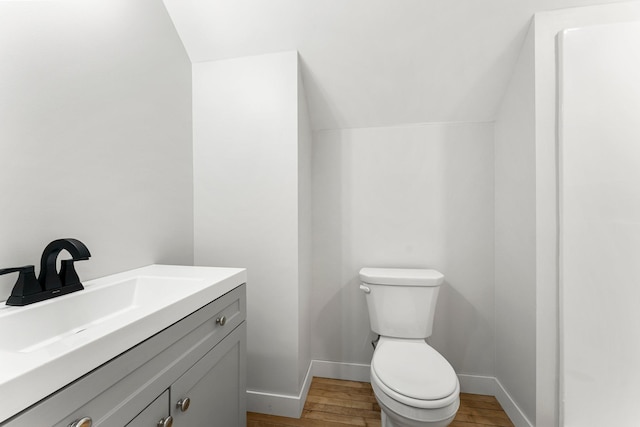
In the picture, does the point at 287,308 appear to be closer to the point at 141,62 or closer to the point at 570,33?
the point at 141,62

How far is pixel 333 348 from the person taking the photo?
1863 millimetres

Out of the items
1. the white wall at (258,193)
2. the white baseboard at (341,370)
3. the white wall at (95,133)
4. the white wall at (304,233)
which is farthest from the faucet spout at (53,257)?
the white baseboard at (341,370)

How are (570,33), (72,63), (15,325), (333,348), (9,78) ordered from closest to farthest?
1. (15,325)
2. (9,78)
3. (72,63)
4. (570,33)
5. (333,348)

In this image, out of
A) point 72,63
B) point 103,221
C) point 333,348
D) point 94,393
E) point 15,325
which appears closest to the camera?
point 94,393

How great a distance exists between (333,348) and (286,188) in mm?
1164

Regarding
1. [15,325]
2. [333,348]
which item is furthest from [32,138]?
[333,348]

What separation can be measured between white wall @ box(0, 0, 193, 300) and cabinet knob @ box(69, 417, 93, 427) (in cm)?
61

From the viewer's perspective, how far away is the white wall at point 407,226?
1720 millimetres

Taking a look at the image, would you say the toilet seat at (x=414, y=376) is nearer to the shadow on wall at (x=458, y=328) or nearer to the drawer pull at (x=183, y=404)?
the shadow on wall at (x=458, y=328)

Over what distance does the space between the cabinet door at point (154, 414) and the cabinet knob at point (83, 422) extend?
0.37 feet

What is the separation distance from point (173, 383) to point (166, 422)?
0.28 feet

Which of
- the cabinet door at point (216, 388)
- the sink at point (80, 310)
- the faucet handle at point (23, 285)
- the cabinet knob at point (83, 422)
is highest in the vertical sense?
the faucet handle at point (23, 285)

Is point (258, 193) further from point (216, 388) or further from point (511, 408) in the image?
point (511, 408)

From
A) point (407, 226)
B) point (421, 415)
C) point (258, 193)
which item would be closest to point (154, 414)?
point (421, 415)
